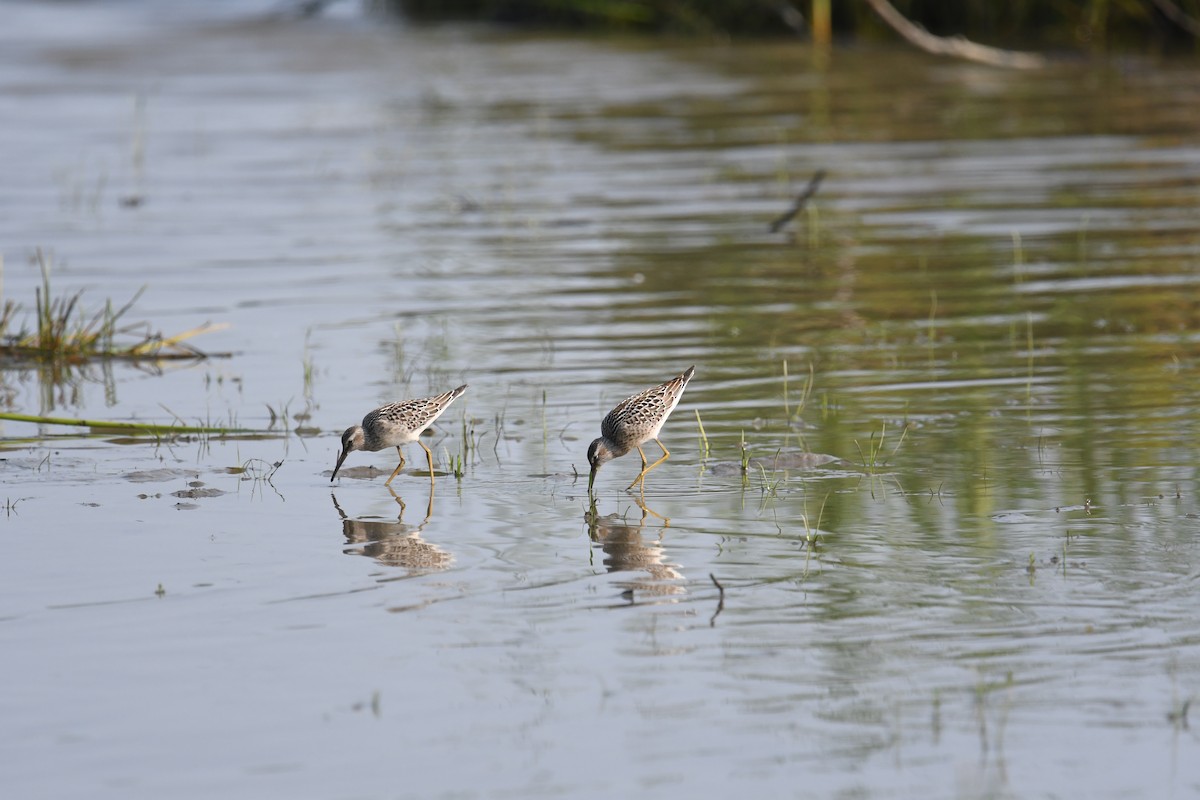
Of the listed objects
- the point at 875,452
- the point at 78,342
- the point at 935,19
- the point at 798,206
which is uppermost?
the point at 935,19

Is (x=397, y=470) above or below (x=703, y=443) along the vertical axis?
below

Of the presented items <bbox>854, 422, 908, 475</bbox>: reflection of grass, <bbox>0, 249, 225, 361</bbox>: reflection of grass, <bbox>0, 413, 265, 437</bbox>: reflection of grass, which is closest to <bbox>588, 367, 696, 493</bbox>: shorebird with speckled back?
<bbox>854, 422, 908, 475</bbox>: reflection of grass

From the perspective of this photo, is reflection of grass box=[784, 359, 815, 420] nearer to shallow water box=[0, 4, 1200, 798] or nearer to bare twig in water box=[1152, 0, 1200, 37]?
shallow water box=[0, 4, 1200, 798]

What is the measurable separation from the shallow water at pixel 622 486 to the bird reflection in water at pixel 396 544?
22 mm

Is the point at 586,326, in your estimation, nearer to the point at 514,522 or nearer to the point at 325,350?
the point at 325,350

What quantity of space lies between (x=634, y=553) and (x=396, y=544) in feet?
3.20

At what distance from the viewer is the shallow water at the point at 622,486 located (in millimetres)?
5391

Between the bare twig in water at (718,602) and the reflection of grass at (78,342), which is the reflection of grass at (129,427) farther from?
the bare twig in water at (718,602)

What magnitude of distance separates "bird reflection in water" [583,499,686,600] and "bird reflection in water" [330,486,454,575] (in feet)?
2.10

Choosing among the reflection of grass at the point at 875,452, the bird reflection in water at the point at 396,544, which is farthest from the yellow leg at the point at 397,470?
the reflection of grass at the point at 875,452

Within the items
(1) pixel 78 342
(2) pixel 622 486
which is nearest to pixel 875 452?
(2) pixel 622 486

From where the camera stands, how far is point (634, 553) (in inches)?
284

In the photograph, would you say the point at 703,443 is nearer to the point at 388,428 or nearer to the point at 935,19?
the point at 388,428

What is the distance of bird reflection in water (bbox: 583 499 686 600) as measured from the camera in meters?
6.74
